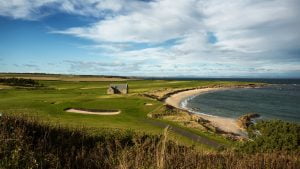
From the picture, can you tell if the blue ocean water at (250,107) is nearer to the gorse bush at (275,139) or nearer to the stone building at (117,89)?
the stone building at (117,89)

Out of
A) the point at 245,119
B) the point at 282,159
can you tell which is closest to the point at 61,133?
the point at 282,159

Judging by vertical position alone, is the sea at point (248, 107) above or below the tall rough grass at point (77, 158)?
below

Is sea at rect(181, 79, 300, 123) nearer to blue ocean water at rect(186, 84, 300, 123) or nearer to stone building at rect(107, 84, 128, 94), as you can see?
blue ocean water at rect(186, 84, 300, 123)

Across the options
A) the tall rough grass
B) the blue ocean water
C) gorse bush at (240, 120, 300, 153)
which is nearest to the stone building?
the blue ocean water

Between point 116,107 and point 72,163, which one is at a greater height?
point 72,163

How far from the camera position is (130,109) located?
177 ft

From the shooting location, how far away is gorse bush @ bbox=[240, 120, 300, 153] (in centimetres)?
1722

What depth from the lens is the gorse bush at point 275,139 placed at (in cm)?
1722

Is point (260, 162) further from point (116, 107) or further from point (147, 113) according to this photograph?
point (116, 107)

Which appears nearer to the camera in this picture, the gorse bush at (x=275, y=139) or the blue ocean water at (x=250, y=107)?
the gorse bush at (x=275, y=139)

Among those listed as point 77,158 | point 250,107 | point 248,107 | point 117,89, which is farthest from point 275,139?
point 117,89

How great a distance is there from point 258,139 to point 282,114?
2028 inches

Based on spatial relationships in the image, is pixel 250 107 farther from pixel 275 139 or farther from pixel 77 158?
pixel 77 158

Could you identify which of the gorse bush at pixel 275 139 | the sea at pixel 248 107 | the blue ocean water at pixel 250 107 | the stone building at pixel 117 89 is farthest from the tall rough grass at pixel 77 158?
the stone building at pixel 117 89
